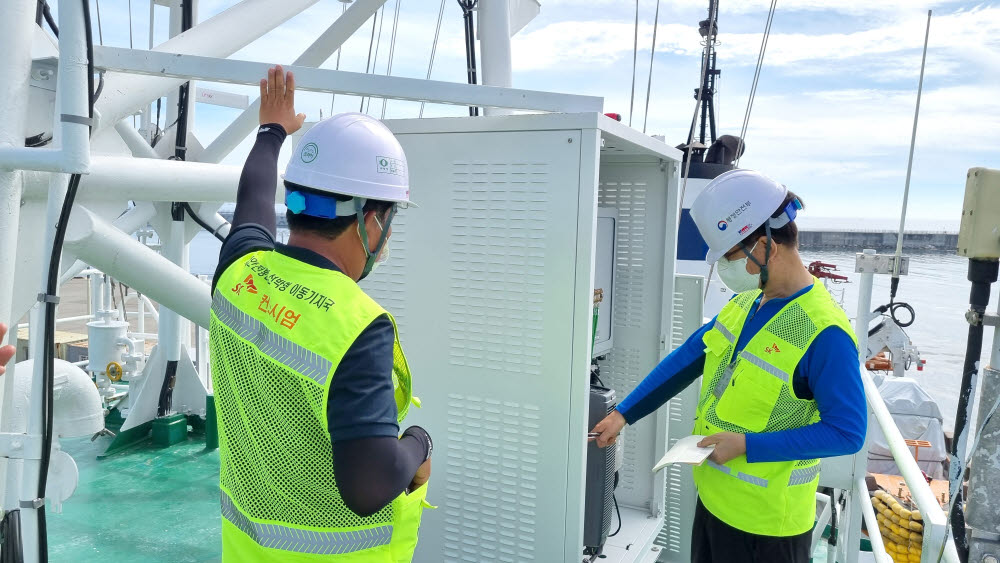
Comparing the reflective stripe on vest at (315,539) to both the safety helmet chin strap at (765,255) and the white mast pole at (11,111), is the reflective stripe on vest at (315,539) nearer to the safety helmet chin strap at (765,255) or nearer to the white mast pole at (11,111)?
the white mast pole at (11,111)

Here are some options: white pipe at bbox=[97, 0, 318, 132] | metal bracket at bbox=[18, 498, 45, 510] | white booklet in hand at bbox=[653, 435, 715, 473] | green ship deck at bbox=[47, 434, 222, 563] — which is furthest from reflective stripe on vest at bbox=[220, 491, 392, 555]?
green ship deck at bbox=[47, 434, 222, 563]

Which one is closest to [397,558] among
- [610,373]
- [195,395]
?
[610,373]

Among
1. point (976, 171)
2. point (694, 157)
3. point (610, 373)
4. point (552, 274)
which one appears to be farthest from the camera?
point (694, 157)

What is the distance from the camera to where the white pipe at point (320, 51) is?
4.02m

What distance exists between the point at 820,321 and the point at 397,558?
1.39 meters

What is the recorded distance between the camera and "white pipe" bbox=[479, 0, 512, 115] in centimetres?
348

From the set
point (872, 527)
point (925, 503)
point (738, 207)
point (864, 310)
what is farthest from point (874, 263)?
point (925, 503)

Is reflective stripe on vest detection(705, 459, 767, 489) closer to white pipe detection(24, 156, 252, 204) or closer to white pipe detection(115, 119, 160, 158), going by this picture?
white pipe detection(24, 156, 252, 204)

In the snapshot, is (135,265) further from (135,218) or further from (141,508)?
(141,508)

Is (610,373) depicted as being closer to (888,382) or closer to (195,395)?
(195,395)

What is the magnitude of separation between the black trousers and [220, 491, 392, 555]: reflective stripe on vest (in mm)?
1285

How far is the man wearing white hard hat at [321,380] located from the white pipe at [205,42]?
1.58 m

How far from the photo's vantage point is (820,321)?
6.64 ft

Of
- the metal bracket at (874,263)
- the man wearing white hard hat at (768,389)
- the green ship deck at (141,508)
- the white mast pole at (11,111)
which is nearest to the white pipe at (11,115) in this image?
the white mast pole at (11,111)
